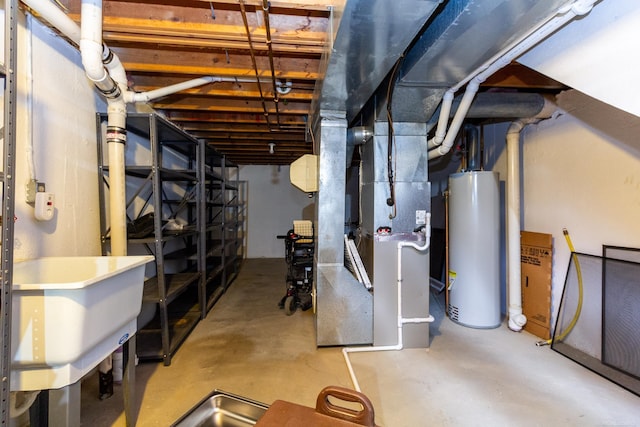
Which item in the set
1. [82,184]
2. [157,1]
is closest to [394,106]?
[157,1]

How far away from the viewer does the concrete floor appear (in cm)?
163

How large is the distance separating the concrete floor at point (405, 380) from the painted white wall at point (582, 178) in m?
0.85

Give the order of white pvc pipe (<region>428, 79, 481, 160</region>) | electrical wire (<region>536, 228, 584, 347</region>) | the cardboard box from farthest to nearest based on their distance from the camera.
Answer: the cardboard box < electrical wire (<region>536, 228, 584, 347</region>) < white pvc pipe (<region>428, 79, 481, 160</region>)

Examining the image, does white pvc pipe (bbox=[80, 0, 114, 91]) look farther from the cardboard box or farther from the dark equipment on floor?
the cardboard box

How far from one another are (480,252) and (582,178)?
1.07 metres

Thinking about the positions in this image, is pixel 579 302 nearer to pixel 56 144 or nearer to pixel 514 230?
pixel 514 230

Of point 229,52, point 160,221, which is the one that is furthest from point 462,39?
point 160,221

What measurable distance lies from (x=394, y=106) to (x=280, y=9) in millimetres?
1094

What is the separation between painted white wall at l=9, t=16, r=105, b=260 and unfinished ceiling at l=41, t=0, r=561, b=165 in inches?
12.5

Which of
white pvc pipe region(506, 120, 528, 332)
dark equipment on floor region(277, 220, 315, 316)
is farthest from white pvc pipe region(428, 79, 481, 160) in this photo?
dark equipment on floor region(277, 220, 315, 316)

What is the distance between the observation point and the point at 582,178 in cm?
236

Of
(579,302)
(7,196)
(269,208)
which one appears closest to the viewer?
(7,196)

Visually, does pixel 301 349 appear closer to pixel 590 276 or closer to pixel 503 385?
pixel 503 385

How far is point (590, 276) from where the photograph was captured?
7.39 feet
